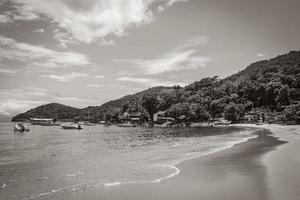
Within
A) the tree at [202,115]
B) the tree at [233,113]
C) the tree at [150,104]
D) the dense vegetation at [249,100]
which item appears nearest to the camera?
the tree at [233,113]

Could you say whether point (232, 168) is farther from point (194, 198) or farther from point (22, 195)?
point (22, 195)

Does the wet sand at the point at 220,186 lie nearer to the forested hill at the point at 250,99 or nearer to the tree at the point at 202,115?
the forested hill at the point at 250,99

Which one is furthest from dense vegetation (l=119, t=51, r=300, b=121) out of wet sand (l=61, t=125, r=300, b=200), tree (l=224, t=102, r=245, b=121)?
wet sand (l=61, t=125, r=300, b=200)

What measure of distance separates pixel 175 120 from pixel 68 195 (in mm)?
146210

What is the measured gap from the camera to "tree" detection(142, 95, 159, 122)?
603 ft

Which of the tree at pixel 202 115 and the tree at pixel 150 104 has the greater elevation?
the tree at pixel 150 104

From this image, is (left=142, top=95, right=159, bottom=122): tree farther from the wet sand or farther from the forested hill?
the wet sand

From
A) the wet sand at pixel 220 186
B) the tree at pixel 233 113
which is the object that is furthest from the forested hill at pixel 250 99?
the wet sand at pixel 220 186

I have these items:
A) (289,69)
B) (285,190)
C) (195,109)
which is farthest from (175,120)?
(285,190)

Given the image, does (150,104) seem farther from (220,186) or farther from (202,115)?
(220,186)

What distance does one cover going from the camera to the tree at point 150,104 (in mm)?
183875

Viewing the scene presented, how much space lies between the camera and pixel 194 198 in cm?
1283

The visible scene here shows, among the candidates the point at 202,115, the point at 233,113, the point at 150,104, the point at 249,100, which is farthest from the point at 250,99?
the point at 150,104

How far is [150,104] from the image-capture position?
7298 inches
